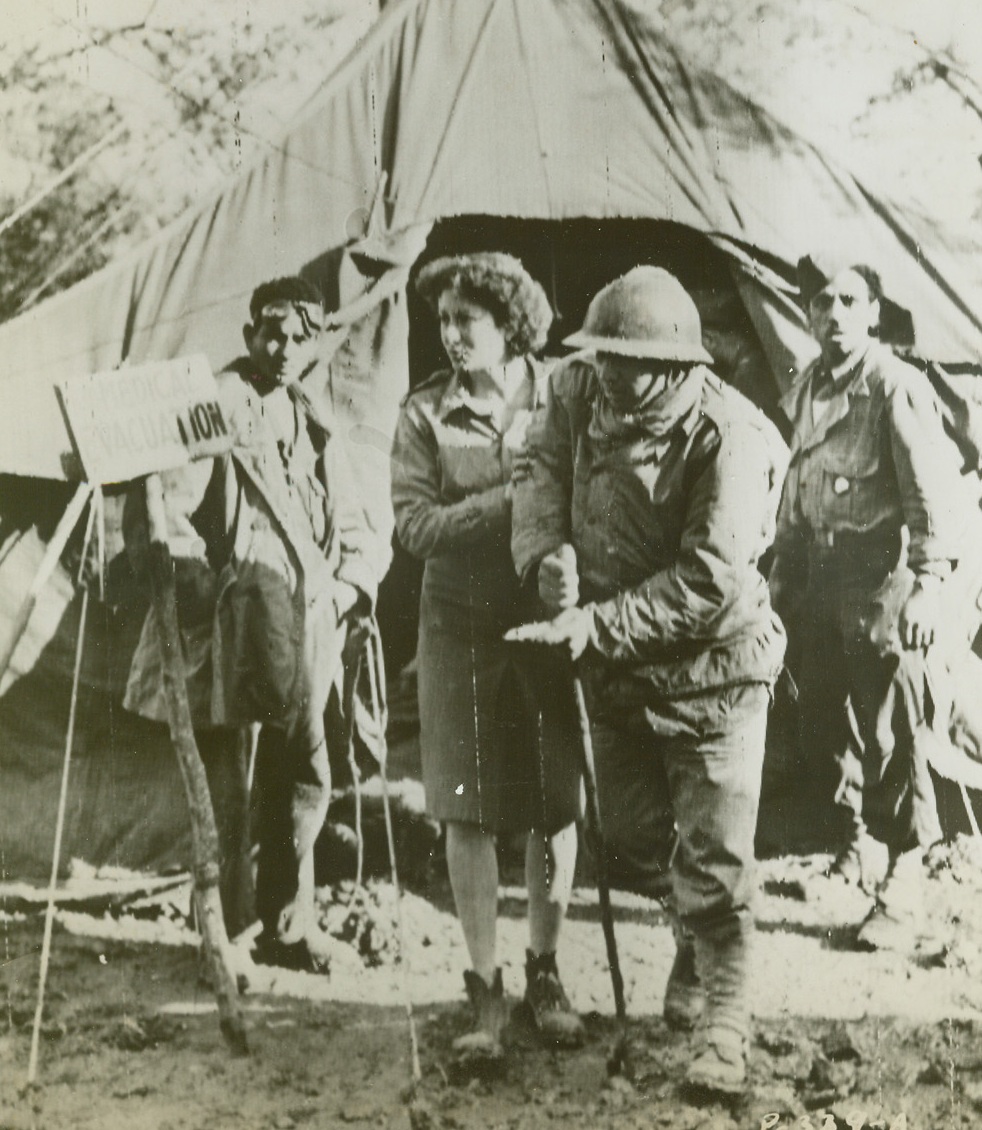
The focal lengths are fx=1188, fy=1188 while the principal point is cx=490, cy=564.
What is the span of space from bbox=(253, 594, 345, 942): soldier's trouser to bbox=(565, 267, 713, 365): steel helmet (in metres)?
1.37

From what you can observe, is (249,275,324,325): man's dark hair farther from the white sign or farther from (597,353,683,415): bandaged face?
(597,353,683,415): bandaged face

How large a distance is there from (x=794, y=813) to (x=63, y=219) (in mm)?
3432

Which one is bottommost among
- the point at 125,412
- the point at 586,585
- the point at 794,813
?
the point at 794,813

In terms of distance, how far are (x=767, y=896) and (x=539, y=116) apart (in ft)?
9.61

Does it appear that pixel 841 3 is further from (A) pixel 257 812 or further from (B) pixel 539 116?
(A) pixel 257 812

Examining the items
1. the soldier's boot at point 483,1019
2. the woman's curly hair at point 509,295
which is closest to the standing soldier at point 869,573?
the woman's curly hair at point 509,295

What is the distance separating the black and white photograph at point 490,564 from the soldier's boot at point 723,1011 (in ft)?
0.06

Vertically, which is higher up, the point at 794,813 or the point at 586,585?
the point at 586,585

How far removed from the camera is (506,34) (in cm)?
435

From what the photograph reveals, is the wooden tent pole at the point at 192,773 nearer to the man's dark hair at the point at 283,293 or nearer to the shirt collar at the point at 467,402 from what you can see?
the man's dark hair at the point at 283,293

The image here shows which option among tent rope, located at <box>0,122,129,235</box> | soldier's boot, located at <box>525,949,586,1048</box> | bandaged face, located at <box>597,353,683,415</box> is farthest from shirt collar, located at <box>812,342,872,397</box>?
tent rope, located at <box>0,122,129,235</box>

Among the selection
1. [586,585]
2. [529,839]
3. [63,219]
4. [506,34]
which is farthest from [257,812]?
[506,34]

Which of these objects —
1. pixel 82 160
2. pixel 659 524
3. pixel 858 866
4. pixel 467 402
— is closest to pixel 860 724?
pixel 858 866

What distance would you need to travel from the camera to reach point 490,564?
13.8 ft
